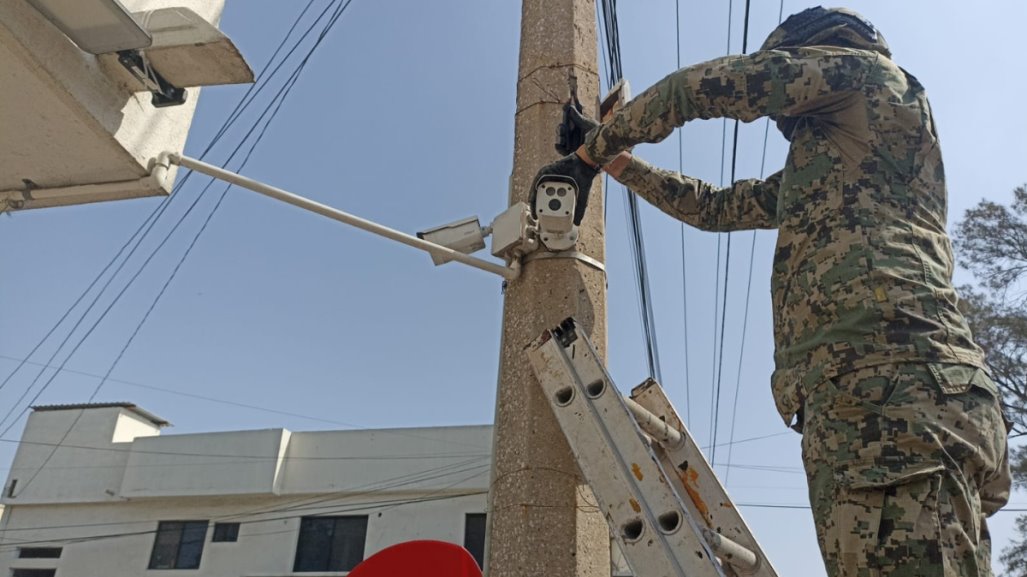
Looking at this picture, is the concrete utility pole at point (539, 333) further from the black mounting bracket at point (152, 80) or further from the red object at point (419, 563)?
the black mounting bracket at point (152, 80)

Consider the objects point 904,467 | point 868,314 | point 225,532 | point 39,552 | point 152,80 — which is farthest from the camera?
point 39,552

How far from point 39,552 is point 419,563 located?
20.2 meters

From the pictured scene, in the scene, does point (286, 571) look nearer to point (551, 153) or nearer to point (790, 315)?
point (551, 153)

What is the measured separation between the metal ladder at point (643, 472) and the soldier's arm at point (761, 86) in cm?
77

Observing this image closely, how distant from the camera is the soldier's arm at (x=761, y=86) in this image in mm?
2084

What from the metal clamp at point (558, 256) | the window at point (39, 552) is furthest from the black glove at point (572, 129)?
the window at point (39, 552)

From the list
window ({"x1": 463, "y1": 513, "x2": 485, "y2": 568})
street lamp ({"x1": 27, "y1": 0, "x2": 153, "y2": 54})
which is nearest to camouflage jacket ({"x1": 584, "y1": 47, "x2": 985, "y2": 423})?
street lamp ({"x1": 27, "y1": 0, "x2": 153, "y2": 54})

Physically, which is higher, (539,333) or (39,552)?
(39,552)

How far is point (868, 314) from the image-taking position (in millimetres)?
1823

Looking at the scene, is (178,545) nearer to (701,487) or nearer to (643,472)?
(701,487)

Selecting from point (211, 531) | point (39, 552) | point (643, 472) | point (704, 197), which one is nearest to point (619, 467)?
point (643, 472)

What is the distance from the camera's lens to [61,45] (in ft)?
9.33

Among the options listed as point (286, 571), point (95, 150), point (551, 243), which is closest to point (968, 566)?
point (551, 243)

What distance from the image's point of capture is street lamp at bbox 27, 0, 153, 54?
8.84 feet
